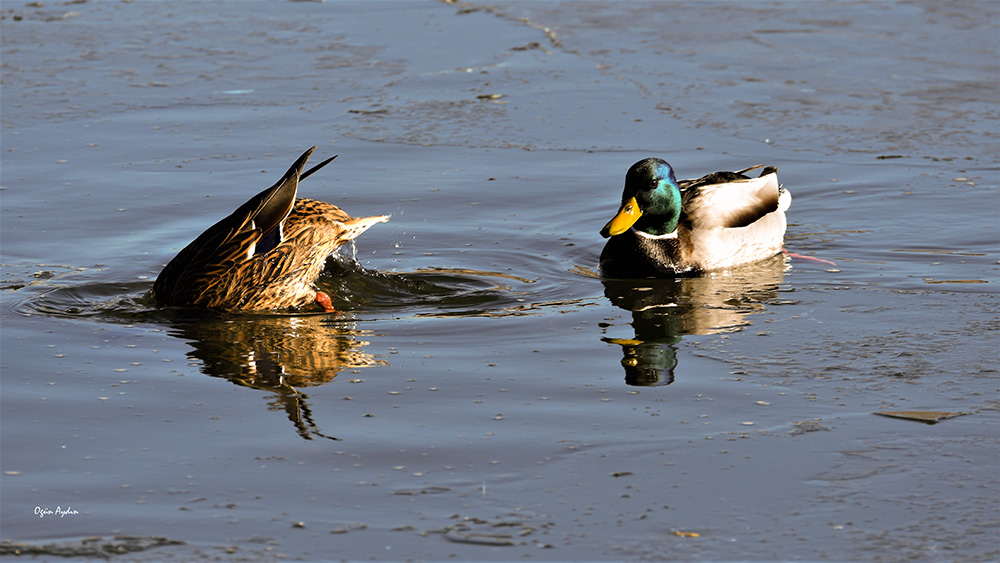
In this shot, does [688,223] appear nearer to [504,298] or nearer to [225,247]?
[504,298]

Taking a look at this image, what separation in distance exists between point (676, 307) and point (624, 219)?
0.84 metres

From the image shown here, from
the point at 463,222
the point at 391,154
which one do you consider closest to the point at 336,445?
the point at 463,222

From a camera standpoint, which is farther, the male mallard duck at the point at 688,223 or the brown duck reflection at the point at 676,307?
the male mallard duck at the point at 688,223

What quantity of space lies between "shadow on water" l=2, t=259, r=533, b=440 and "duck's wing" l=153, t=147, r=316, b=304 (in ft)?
0.39

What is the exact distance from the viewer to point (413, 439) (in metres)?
4.18

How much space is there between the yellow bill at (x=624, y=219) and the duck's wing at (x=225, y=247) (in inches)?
71.1

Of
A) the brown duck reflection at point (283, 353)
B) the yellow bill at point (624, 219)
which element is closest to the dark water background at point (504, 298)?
the brown duck reflection at point (283, 353)

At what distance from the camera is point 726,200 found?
286 inches

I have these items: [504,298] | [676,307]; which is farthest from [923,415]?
[504,298]

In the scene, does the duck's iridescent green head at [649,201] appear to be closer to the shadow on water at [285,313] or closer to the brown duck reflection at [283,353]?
the shadow on water at [285,313]

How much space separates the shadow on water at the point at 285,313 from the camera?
16.4 feet

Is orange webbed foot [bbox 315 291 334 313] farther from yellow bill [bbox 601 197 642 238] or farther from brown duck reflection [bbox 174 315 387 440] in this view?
yellow bill [bbox 601 197 642 238]

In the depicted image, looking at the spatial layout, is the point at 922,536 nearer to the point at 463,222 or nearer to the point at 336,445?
the point at 336,445

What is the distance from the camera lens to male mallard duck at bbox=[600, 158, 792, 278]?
22.3ft
